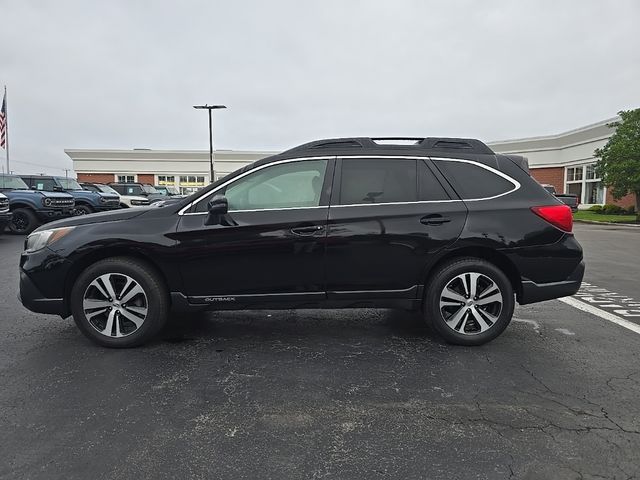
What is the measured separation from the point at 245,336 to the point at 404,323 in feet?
5.66

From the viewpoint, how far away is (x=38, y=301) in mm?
4191

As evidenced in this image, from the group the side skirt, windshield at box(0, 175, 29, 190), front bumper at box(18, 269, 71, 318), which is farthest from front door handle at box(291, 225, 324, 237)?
windshield at box(0, 175, 29, 190)

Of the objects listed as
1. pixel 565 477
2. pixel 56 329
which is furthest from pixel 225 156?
pixel 565 477

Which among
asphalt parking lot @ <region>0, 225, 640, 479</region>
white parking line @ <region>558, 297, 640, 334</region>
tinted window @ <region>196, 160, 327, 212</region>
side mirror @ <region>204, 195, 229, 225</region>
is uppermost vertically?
tinted window @ <region>196, 160, 327, 212</region>

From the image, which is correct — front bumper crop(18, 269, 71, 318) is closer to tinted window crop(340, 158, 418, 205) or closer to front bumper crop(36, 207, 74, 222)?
tinted window crop(340, 158, 418, 205)

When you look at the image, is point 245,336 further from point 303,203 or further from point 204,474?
point 204,474

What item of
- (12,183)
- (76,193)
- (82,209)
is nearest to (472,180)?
(12,183)

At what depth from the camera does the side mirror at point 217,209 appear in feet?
13.2

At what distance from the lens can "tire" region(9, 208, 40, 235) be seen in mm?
14125

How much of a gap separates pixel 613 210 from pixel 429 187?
3321cm

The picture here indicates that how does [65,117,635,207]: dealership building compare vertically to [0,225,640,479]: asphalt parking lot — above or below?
above

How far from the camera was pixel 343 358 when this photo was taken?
4.03 meters

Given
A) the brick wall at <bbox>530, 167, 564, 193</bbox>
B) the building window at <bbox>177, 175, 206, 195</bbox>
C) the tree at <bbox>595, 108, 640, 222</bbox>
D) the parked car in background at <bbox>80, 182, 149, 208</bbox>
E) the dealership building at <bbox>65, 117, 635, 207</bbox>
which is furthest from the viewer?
the building window at <bbox>177, 175, 206, 195</bbox>

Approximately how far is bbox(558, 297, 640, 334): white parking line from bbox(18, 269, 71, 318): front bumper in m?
5.62
